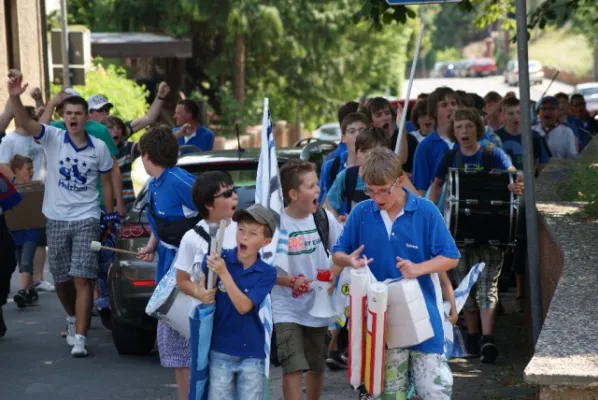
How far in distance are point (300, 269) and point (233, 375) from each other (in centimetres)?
95

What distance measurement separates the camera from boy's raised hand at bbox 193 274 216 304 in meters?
6.05

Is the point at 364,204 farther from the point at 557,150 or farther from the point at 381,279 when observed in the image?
the point at 557,150

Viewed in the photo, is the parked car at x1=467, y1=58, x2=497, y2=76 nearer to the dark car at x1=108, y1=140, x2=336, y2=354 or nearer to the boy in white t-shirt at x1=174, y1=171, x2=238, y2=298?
the dark car at x1=108, y1=140, x2=336, y2=354

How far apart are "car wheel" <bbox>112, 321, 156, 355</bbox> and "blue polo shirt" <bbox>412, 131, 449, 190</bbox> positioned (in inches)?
91.9

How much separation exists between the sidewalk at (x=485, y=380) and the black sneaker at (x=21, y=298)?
12.8ft

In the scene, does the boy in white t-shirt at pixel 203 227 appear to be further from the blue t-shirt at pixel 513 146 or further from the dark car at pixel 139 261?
the blue t-shirt at pixel 513 146

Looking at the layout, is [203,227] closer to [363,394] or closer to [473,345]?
[363,394]

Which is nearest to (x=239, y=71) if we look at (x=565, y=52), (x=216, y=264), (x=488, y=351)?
(x=488, y=351)

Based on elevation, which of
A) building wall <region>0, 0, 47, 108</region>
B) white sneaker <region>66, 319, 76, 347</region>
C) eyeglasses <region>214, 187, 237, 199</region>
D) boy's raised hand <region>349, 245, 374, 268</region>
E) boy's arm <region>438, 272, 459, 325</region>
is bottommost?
white sneaker <region>66, 319, 76, 347</region>

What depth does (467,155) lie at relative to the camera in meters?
9.41

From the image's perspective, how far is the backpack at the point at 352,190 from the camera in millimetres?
8805

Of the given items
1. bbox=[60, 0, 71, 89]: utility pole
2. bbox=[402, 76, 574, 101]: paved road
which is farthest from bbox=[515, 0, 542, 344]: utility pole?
bbox=[402, 76, 574, 101]: paved road

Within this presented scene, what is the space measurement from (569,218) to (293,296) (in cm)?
279

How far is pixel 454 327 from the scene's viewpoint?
671 cm
